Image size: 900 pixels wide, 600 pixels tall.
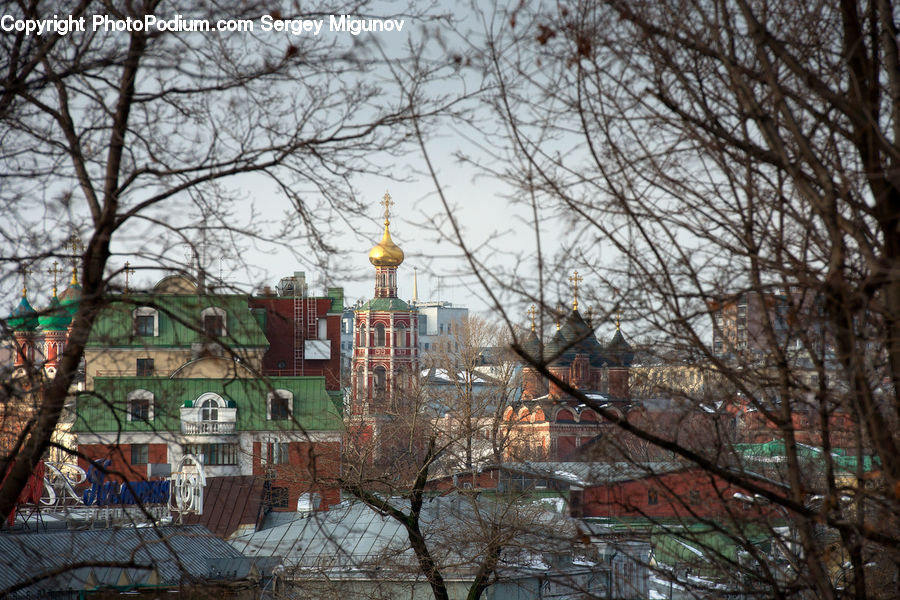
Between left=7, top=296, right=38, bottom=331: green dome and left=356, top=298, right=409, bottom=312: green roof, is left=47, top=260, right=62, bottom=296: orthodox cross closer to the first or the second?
left=7, top=296, right=38, bottom=331: green dome

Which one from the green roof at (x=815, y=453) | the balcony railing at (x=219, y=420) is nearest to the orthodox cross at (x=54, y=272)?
the green roof at (x=815, y=453)

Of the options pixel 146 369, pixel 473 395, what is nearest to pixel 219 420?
pixel 146 369

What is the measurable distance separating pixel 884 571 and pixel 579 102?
3.54 meters

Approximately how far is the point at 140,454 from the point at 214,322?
3268 centimetres

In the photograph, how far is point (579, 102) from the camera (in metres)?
4.66

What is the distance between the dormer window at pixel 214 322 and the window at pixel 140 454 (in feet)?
105

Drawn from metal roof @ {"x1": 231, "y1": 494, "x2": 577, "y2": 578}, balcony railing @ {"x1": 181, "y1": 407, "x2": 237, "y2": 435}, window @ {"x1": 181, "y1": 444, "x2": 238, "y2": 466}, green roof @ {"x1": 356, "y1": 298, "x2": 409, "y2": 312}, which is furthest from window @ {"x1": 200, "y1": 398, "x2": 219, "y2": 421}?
green roof @ {"x1": 356, "y1": 298, "x2": 409, "y2": 312}

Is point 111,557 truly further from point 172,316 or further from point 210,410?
point 210,410

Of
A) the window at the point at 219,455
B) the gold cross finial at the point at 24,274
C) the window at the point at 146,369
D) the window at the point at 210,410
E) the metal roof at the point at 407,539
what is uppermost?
the window at the point at 146,369

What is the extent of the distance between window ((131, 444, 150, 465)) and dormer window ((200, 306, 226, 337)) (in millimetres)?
31901

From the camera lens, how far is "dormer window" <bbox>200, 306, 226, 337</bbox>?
5.27 m

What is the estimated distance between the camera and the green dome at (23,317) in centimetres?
478

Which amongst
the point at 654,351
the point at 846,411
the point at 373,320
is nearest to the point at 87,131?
the point at 654,351

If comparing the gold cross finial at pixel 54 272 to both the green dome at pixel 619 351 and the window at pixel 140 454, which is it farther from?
the window at pixel 140 454
